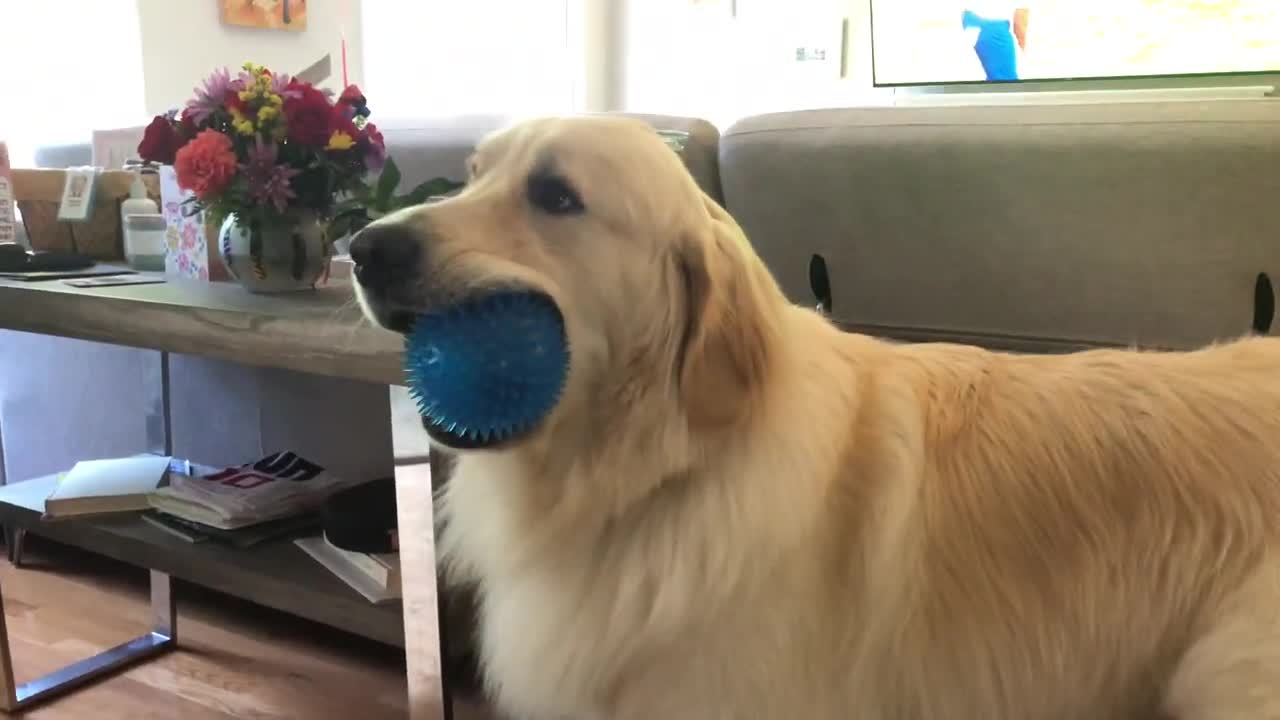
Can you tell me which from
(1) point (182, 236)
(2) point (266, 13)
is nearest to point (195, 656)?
(1) point (182, 236)

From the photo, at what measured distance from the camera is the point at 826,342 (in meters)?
1.20

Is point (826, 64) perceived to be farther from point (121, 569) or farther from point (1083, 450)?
point (1083, 450)

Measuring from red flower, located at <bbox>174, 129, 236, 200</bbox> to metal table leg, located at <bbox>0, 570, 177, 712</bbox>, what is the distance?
0.85 meters

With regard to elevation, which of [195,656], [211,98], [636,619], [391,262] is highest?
[211,98]

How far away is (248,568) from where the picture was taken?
5.50ft

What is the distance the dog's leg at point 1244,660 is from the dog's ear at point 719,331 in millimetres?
548

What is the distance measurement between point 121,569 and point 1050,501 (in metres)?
2.28

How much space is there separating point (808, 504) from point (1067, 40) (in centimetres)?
441

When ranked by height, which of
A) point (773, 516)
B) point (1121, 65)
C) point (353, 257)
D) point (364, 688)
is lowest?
point (364, 688)

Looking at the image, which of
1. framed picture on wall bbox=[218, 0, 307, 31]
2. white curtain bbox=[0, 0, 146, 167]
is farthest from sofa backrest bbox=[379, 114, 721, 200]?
framed picture on wall bbox=[218, 0, 307, 31]

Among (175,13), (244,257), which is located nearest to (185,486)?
(244,257)

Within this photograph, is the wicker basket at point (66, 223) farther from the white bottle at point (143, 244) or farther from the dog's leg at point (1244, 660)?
the dog's leg at point (1244, 660)

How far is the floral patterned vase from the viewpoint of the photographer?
1793mm

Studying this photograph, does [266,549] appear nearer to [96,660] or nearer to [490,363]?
[96,660]
